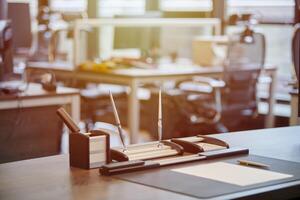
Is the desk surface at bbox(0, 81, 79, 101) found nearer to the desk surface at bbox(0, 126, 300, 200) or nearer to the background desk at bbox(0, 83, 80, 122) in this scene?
the background desk at bbox(0, 83, 80, 122)

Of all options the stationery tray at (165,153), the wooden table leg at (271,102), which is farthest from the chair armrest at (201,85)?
the stationery tray at (165,153)

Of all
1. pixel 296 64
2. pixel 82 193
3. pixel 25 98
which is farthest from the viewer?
pixel 25 98

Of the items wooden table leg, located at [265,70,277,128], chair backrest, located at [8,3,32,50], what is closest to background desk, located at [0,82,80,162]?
chair backrest, located at [8,3,32,50]

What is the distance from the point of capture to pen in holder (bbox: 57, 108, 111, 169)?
1.96 meters

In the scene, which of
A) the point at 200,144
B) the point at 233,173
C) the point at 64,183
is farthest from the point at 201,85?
the point at 64,183

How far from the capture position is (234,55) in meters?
6.02

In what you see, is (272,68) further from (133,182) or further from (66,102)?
(133,182)

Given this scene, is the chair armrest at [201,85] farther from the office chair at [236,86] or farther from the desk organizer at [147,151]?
the desk organizer at [147,151]

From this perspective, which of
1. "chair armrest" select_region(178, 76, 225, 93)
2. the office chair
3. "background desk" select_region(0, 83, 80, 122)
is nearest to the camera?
"background desk" select_region(0, 83, 80, 122)

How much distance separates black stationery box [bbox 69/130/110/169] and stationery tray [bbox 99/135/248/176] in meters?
0.05

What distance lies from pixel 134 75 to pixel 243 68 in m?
1.09

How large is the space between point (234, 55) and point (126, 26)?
1.20 meters

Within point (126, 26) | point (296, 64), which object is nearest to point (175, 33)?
point (126, 26)

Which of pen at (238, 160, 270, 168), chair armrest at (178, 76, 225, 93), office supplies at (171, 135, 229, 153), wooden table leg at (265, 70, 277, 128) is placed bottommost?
wooden table leg at (265, 70, 277, 128)
